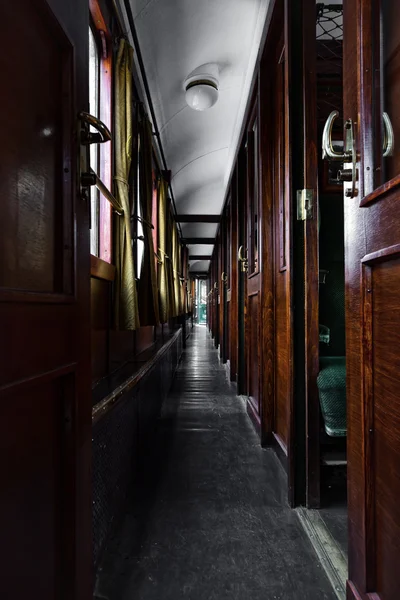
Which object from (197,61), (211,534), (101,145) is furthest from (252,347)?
(197,61)

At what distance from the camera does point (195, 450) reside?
2217mm

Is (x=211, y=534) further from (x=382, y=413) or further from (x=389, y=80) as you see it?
(x=389, y=80)

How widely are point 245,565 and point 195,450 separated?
1046 mm

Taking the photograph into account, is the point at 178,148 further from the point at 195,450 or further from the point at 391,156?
the point at 391,156

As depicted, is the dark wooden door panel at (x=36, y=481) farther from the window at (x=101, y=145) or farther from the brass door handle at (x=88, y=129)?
the window at (x=101, y=145)

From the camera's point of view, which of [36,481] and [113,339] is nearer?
[36,481]

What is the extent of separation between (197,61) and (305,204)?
91.0 inches

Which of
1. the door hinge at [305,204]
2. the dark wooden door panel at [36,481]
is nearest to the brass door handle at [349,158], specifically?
the door hinge at [305,204]

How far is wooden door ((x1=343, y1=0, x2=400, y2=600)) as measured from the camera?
2.53 ft

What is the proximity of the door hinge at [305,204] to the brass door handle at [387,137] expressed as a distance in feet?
2.30

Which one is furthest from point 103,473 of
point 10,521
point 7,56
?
point 7,56

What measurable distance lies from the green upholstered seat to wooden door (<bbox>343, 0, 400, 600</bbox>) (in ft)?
1.89

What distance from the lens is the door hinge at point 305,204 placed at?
5.10 ft

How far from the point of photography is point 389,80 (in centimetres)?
86
